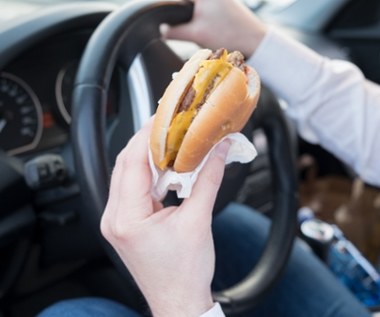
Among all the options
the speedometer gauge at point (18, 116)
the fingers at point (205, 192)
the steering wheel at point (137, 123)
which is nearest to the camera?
the fingers at point (205, 192)

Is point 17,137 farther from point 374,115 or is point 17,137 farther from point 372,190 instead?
point 372,190

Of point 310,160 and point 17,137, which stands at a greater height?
point 17,137

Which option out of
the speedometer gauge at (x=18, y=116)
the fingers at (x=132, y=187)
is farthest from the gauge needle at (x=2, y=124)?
the fingers at (x=132, y=187)

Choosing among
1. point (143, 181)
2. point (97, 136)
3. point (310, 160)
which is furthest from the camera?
point (310, 160)

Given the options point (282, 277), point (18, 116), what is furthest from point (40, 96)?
point (282, 277)

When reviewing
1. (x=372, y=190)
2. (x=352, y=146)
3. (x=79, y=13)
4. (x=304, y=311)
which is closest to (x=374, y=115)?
(x=352, y=146)

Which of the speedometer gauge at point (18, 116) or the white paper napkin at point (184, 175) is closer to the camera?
the white paper napkin at point (184, 175)

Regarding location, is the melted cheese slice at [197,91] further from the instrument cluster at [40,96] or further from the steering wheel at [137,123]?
the instrument cluster at [40,96]

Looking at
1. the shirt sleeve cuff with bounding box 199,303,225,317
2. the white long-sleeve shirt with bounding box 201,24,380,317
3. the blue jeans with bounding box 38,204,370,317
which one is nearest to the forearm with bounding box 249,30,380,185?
the white long-sleeve shirt with bounding box 201,24,380,317
